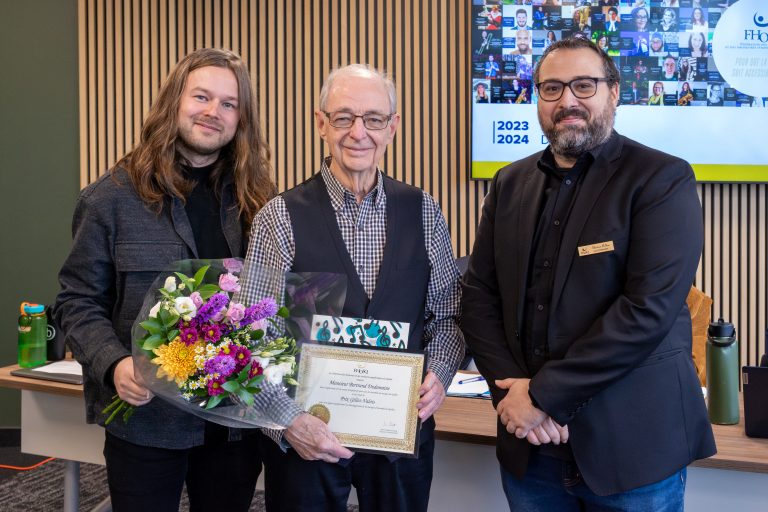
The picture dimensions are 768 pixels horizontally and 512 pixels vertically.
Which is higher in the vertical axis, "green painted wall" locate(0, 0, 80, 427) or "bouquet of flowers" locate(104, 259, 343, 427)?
"green painted wall" locate(0, 0, 80, 427)

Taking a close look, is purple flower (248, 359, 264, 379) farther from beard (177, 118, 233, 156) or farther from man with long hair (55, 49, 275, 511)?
beard (177, 118, 233, 156)

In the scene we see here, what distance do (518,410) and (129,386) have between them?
39.4 inches

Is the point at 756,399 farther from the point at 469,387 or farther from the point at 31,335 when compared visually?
the point at 31,335

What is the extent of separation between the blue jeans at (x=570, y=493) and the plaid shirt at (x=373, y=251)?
Result: 33cm

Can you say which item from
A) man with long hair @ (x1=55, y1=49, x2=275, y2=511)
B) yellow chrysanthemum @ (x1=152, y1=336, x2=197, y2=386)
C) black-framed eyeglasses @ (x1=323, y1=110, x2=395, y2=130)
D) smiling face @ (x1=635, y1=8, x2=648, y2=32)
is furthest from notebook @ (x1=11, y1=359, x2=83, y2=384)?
smiling face @ (x1=635, y1=8, x2=648, y2=32)

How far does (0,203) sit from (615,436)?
5362 millimetres

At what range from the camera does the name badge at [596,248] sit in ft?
5.79

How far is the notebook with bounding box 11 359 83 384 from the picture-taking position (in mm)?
3021

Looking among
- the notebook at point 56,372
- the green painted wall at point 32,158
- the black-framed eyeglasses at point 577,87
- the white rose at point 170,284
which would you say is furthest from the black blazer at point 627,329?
the green painted wall at point 32,158

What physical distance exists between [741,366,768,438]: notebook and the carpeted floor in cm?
248

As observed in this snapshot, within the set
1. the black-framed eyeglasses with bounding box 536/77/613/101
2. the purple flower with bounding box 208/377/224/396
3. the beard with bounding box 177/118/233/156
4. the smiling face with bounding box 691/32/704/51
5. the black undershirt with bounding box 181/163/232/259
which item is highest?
the smiling face with bounding box 691/32/704/51

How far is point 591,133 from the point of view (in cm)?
189

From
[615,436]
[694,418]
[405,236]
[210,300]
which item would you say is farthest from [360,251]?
[694,418]

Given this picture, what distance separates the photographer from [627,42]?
5000 mm
